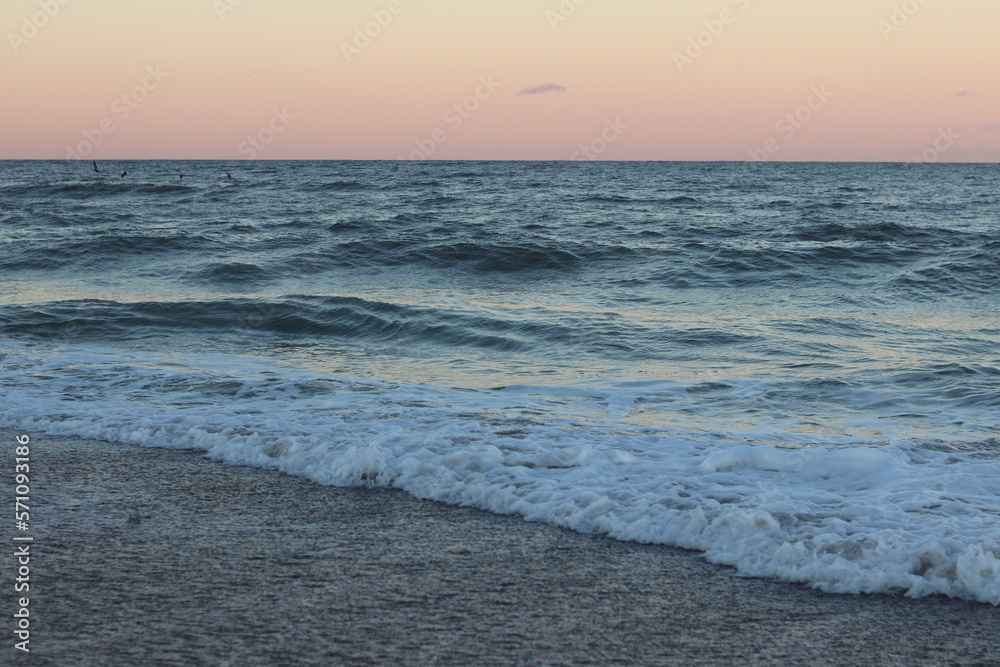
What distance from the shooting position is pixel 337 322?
11.6 metres

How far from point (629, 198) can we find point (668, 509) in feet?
105

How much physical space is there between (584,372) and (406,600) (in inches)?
210

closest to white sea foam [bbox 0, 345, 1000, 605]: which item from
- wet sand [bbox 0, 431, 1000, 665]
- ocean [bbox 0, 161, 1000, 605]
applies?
ocean [bbox 0, 161, 1000, 605]

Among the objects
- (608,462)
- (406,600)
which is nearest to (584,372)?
(608,462)

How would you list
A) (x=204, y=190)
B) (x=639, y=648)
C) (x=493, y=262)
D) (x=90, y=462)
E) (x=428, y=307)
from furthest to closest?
1. (x=204, y=190)
2. (x=493, y=262)
3. (x=428, y=307)
4. (x=90, y=462)
5. (x=639, y=648)

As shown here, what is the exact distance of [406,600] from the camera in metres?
3.34

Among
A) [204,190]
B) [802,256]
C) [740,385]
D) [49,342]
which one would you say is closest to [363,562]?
[740,385]

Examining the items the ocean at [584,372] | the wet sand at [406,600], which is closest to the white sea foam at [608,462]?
the ocean at [584,372]

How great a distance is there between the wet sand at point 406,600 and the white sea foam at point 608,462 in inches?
7.7

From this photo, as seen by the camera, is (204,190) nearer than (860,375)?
No

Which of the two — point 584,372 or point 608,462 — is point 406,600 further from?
point 584,372

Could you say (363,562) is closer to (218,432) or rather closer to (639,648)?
(639,648)

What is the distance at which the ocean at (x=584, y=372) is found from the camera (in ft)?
14.2

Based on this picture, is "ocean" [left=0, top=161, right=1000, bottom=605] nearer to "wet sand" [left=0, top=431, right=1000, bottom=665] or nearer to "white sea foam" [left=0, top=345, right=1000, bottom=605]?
"white sea foam" [left=0, top=345, right=1000, bottom=605]
